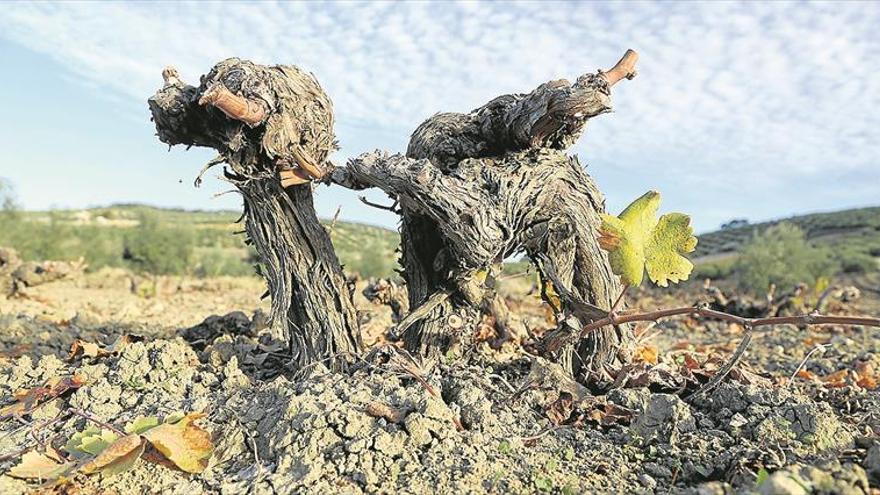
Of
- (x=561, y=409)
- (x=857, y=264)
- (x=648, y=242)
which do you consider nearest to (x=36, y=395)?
(x=561, y=409)

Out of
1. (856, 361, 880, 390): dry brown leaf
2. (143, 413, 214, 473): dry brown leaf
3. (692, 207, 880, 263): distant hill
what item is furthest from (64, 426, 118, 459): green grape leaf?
(692, 207, 880, 263): distant hill

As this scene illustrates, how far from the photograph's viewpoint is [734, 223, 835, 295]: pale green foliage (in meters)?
17.9

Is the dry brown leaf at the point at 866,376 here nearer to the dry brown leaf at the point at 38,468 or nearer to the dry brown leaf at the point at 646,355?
the dry brown leaf at the point at 646,355

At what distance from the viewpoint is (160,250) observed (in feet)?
67.4

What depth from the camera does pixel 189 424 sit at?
2629 millimetres

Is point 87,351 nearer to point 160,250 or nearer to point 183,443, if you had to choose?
point 183,443

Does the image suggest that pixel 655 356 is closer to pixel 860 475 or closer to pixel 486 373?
pixel 486 373

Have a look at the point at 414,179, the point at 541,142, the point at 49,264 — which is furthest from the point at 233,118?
the point at 49,264

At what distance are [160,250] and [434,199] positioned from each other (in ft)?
64.0

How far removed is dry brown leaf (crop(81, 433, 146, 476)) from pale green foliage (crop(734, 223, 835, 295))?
17.2 meters

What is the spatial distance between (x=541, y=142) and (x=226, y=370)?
189cm

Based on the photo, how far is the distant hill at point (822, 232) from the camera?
131 feet

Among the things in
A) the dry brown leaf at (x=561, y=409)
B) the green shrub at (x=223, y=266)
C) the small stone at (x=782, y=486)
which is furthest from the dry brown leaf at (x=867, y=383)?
the green shrub at (x=223, y=266)

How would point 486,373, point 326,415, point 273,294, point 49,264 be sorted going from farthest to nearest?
point 49,264 < point 273,294 < point 486,373 < point 326,415
